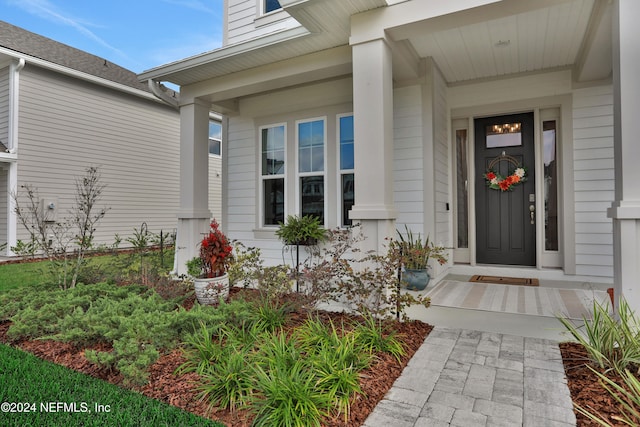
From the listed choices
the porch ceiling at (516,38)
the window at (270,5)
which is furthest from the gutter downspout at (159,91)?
the porch ceiling at (516,38)

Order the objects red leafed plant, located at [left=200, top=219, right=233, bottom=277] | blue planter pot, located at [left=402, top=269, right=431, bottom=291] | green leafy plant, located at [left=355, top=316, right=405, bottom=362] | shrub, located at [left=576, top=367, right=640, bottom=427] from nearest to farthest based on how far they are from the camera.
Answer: shrub, located at [left=576, top=367, right=640, bottom=427], green leafy plant, located at [left=355, top=316, right=405, bottom=362], red leafed plant, located at [left=200, top=219, right=233, bottom=277], blue planter pot, located at [left=402, top=269, right=431, bottom=291]

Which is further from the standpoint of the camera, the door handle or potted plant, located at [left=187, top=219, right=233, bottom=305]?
the door handle

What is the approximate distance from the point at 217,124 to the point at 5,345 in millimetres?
10320

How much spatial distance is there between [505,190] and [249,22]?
509 cm

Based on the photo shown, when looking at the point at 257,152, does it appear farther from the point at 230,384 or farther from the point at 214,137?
the point at 214,137

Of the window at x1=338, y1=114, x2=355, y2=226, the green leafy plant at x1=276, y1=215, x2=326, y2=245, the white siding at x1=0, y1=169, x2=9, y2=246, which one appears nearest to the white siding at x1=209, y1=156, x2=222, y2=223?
the white siding at x1=0, y1=169, x2=9, y2=246

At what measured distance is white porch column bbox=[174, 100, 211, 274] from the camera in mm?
5492

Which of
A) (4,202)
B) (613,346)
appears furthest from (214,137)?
(613,346)

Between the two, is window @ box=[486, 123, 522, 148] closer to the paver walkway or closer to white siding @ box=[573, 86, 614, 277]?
white siding @ box=[573, 86, 614, 277]

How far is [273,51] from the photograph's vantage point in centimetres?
450

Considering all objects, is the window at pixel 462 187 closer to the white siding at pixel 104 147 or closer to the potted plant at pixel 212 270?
the potted plant at pixel 212 270

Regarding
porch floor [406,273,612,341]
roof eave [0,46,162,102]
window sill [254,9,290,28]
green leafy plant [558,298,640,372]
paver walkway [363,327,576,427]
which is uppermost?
roof eave [0,46,162,102]

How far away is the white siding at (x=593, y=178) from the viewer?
4.75 metres

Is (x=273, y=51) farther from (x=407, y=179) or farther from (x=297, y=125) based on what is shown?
(x=407, y=179)
